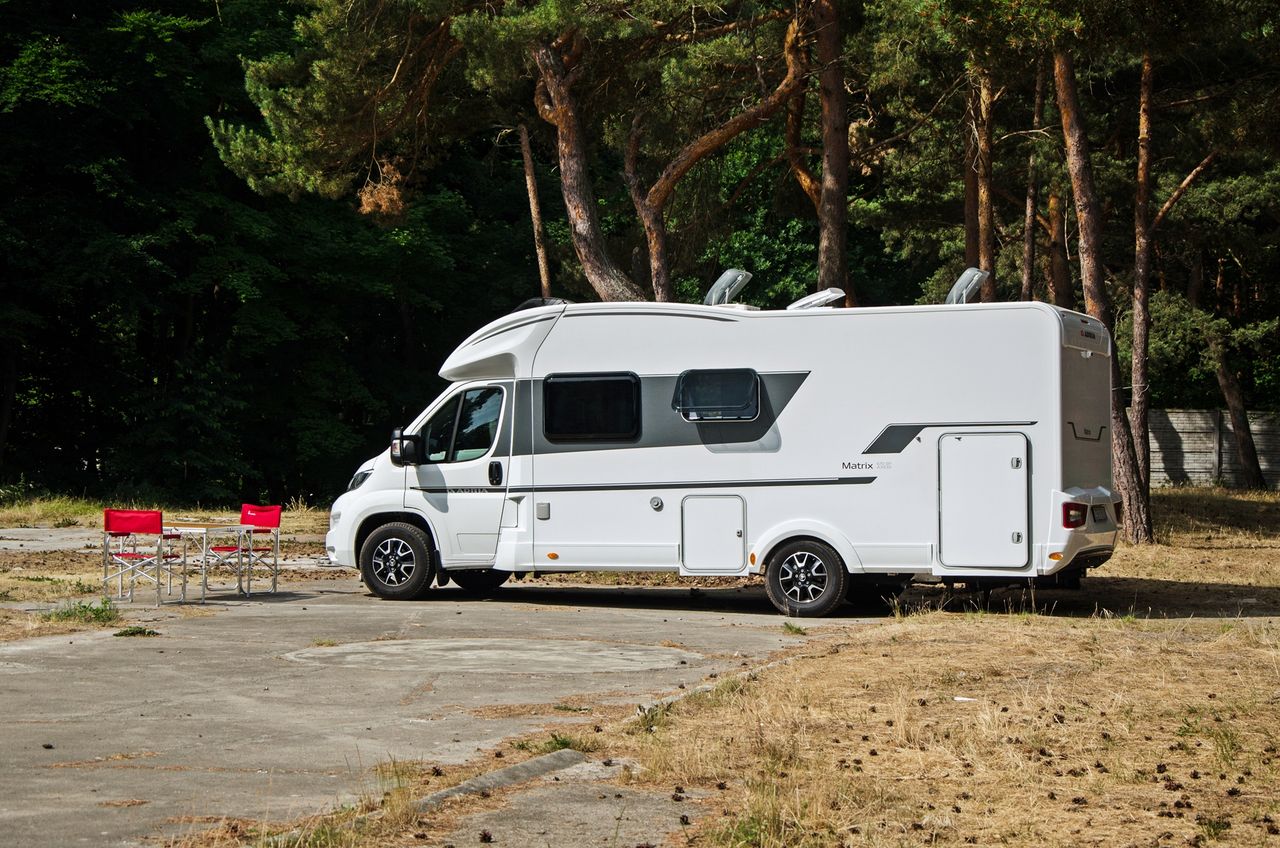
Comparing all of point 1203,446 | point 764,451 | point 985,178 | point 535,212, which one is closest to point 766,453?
point 764,451

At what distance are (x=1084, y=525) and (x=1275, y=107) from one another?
12.7 meters

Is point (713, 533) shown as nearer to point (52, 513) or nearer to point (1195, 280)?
point (52, 513)

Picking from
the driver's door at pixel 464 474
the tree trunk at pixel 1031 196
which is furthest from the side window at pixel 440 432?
the tree trunk at pixel 1031 196

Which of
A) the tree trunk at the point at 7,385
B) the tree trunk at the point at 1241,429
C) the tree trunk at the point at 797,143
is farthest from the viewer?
the tree trunk at the point at 1241,429

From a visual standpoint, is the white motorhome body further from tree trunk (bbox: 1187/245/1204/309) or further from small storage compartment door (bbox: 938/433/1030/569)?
tree trunk (bbox: 1187/245/1204/309)

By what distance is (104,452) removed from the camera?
38.0 metres

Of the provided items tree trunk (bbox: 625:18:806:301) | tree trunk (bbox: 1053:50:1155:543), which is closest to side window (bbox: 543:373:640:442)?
tree trunk (bbox: 625:18:806:301)

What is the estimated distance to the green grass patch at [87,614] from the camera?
13406mm

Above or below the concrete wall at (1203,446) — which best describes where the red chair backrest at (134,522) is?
below

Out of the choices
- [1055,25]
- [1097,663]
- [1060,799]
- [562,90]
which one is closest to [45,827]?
[1060,799]

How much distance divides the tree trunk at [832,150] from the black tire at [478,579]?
9275mm

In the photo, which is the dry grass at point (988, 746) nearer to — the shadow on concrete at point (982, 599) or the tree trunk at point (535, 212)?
the shadow on concrete at point (982, 599)

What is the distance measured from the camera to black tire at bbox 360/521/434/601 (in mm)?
16281

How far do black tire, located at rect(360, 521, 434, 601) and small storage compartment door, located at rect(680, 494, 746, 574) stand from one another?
9.94 ft
